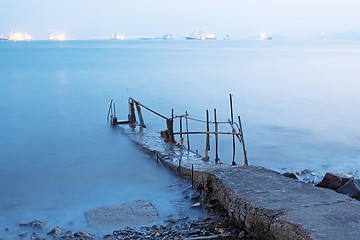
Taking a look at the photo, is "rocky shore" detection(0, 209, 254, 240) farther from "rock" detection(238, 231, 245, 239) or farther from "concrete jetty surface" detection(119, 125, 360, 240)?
"concrete jetty surface" detection(119, 125, 360, 240)

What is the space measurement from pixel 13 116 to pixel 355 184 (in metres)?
14.8

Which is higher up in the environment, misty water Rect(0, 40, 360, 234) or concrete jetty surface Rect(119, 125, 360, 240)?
concrete jetty surface Rect(119, 125, 360, 240)

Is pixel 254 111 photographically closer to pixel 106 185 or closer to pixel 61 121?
pixel 61 121

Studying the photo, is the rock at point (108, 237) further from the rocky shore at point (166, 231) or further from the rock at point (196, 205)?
the rock at point (196, 205)

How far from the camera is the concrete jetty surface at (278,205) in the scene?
4.70 metres

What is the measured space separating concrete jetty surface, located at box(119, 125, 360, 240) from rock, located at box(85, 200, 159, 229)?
108 centimetres

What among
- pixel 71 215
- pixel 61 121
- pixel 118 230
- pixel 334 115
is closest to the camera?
pixel 118 230

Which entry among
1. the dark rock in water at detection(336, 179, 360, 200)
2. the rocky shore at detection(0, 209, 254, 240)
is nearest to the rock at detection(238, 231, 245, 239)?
the rocky shore at detection(0, 209, 254, 240)

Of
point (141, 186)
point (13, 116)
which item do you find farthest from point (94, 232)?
point (13, 116)

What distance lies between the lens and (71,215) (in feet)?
24.0

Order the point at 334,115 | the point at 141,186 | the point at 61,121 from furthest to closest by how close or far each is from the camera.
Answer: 1. the point at 334,115
2. the point at 61,121
3. the point at 141,186

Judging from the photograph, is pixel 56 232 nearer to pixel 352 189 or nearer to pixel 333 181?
pixel 352 189

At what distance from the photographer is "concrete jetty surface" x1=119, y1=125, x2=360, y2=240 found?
15.4 ft

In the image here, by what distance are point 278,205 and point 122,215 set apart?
2754 mm
